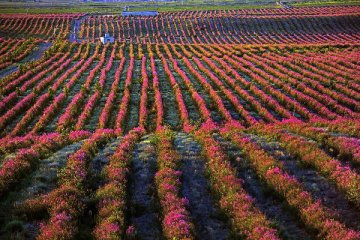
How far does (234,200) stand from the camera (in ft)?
34.0

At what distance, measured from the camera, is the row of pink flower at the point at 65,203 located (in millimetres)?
8727

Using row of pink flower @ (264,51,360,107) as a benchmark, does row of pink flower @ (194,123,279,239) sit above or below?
above

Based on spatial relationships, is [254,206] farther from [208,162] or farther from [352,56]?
[352,56]

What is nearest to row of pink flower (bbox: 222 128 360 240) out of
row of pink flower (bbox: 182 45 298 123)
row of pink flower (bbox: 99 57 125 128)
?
row of pink flower (bbox: 182 45 298 123)

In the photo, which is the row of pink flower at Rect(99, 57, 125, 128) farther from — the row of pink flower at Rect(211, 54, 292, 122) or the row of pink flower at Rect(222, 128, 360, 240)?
the row of pink flower at Rect(222, 128, 360, 240)

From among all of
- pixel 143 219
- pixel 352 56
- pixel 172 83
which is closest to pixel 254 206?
pixel 143 219

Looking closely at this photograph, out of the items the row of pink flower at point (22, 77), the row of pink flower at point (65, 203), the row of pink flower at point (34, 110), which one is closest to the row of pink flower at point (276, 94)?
the row of pink flower at point (65, 203)

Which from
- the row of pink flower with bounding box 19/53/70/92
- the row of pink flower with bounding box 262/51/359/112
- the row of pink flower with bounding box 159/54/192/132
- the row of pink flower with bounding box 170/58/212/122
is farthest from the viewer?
the row of pink flower with bounding box 19/53/70/92

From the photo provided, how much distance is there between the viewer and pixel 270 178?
11.6 metres

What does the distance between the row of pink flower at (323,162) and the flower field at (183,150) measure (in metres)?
0.05

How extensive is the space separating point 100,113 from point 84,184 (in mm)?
15272

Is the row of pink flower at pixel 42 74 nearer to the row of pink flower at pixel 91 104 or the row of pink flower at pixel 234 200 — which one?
the row of pink flower at pixel 91 104

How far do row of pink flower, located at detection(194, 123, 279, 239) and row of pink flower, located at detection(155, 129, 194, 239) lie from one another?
123 centimetres

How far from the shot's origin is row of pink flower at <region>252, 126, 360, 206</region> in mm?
10500
